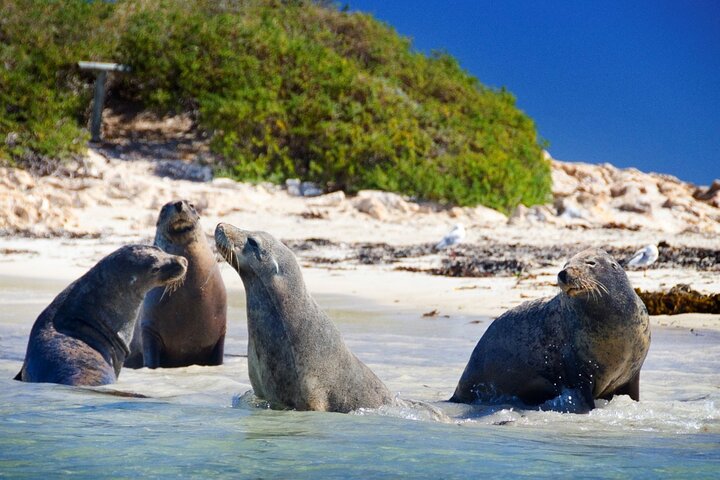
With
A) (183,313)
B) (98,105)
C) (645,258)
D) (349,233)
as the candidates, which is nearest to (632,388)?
(183,313)

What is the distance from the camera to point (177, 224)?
7.44 m

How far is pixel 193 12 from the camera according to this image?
81.4 feet

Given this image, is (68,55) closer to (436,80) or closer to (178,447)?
(436,80)

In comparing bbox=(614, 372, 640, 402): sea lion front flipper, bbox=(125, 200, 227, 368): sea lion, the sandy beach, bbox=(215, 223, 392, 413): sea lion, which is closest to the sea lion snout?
bbox=(614, 372, 640, 402): sea lion front flipper

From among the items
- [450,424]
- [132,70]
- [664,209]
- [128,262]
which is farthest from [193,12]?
[450,424]

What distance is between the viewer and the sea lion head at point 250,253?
5355 millimetres

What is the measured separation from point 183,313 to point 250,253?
2097 mm

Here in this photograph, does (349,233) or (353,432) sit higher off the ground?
(349,233)

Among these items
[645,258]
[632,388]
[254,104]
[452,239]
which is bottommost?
[632,388]

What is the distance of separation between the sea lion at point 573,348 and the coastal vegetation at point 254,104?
15.1 metres

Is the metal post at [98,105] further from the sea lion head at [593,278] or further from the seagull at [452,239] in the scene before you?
the sea lion head at [593,278]

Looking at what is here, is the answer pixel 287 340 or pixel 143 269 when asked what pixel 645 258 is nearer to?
pixel 143 269

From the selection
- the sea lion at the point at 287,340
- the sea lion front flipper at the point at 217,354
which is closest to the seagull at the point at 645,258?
the sea lion front flipper at the point at 217,354

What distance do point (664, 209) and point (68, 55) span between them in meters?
13.5
